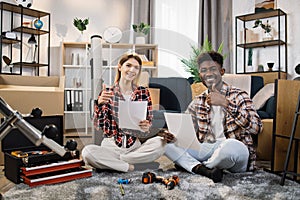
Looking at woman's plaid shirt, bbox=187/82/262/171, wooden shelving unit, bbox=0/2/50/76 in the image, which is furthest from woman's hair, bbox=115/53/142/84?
wooden shelving unit, bbox=0/2/50/76

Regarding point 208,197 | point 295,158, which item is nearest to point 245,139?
point 295,158

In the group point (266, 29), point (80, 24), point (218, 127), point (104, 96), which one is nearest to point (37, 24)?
point (80, 24)

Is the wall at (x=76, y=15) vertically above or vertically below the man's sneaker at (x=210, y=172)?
above

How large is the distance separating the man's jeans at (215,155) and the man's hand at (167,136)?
0.44 feet

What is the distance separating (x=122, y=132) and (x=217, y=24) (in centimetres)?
290

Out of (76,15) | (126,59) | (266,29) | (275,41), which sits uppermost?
(76,15)

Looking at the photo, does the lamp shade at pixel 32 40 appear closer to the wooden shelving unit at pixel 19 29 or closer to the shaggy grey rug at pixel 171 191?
the wooden shelving unit at pixel 19 29

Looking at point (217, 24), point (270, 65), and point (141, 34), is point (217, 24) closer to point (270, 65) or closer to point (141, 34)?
point (270, 65)

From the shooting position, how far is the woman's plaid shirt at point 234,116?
1.99 m

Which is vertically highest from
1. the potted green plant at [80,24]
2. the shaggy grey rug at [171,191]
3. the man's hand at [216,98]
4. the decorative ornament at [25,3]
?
the decorative ornament at [25,3]

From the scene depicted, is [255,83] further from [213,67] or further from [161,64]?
[161,64]

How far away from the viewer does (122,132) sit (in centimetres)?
180

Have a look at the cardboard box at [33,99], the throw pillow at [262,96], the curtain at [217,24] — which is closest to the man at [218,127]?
the throw pillow at [262,96]

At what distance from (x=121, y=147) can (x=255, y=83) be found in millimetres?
1585
